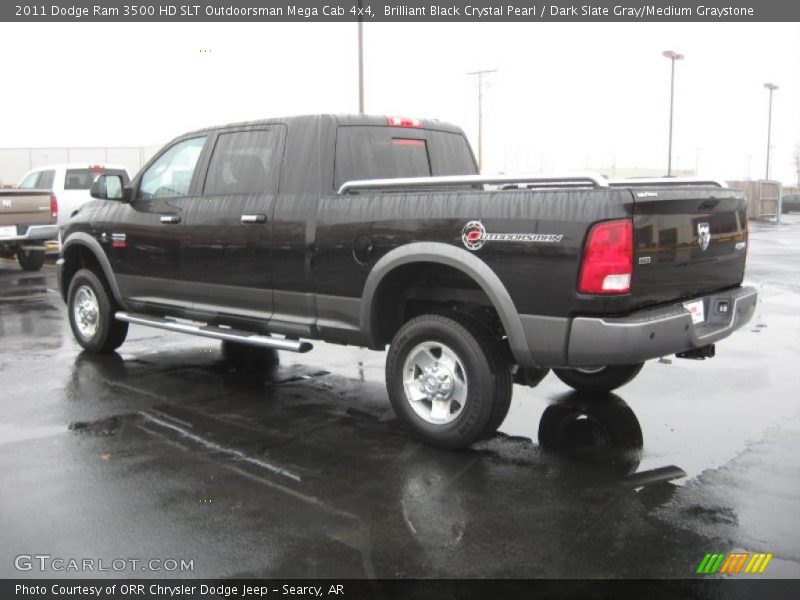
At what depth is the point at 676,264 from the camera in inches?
176

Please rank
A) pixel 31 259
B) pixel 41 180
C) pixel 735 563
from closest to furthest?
pixel 735 563 < pixel 31 259 < pixel 41 180

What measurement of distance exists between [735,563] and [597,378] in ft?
8.68

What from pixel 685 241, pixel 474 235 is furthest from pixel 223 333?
pixel 685 241

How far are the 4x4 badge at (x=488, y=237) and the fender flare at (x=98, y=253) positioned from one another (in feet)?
13.0

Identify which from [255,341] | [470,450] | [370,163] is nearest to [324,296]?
[255,341]

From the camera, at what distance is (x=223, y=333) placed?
235 inches

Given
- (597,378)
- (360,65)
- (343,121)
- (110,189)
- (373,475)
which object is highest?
(360,65)

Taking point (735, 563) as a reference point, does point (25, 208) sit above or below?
above

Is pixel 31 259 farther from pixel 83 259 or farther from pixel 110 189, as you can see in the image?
pixel 110 189

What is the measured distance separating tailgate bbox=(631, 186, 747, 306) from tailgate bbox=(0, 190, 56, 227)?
485 inches

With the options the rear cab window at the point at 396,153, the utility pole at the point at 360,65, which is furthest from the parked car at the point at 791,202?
the rear cab window at the point at 396,153

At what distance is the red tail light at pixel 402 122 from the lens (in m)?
5.93

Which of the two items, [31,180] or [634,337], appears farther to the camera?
[31,180]

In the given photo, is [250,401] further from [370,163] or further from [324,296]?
[370,163]
